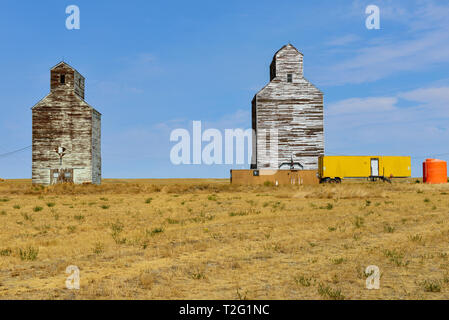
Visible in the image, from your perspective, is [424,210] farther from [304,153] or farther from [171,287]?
[304,153]

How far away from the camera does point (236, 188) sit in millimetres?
37094

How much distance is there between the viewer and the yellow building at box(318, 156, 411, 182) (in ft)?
140

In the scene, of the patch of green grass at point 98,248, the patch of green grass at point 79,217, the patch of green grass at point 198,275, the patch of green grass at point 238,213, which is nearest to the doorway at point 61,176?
the patch of green grass at point 79,217

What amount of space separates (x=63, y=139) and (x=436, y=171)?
3637 centimetres

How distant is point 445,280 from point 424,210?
12920 millimetres

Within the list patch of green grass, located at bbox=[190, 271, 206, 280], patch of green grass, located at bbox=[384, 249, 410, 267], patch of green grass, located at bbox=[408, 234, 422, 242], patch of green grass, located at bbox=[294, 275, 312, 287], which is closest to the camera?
patch of green grass, located at bbox=[294, 275, 312, 287]

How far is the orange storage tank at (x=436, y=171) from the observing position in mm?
41281

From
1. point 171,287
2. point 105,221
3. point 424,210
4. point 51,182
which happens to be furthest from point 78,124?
point 171,287

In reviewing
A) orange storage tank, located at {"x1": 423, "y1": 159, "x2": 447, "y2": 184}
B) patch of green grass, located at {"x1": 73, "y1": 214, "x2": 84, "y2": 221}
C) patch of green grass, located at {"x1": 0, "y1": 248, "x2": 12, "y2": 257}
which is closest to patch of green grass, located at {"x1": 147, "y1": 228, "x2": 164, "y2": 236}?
patch of green grass, located at {"x1": 0, "y1": 248, "x2": 12, "y2": 257}

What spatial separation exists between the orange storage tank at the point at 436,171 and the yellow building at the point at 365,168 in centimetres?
339

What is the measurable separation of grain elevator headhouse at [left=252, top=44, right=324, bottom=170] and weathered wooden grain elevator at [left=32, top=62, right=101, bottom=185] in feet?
54.4

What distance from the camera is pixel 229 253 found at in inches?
413

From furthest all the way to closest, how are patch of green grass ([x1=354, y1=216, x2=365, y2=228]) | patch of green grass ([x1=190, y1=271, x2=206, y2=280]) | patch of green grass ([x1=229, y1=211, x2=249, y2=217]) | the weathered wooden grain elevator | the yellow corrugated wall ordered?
the yellow corrugated wall < the weathered wooden grain elevator < patch of green grass ([x1=229, y1=211, x2=249, y2=217]) < patch of green grass ([x1=354, y1=216, x2=365, y2=228]) < patch of green grass ([x1=190, y1=271, x2=206, y2=280])

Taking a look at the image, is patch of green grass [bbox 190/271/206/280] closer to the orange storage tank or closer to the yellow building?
the yellow building
